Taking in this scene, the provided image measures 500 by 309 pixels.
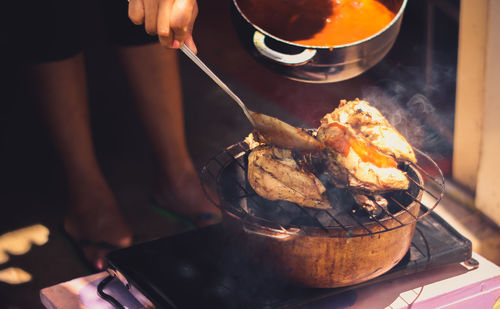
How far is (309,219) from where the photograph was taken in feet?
6.18

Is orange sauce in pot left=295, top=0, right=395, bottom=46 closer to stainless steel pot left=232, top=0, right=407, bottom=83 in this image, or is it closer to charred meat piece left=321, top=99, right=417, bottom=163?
stainless steel pot left=232, top=0, right=407, bottom=83

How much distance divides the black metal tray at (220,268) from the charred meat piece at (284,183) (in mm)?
279

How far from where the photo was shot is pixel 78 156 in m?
2.80

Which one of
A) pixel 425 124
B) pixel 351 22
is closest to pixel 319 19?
pixel 351 22

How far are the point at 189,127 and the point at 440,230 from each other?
2462 millimetres

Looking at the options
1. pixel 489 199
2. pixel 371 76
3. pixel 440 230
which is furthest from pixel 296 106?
pixel 440 230

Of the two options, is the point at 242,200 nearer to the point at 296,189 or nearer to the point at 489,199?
the point at 296,189

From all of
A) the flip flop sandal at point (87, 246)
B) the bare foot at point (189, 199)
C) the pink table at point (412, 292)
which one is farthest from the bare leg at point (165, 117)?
the pink table at point (412, 292)

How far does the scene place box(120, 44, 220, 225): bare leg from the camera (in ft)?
9.54

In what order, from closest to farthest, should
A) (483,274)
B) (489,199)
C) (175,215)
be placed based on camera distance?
(483,274), (489,199), (175,215)

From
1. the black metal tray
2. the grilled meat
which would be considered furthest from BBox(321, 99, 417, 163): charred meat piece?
the black metal tray

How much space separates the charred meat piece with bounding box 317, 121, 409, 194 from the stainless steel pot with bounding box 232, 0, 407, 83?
0.20 m

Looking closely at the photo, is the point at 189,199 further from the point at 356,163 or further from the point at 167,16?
the point at 167,16

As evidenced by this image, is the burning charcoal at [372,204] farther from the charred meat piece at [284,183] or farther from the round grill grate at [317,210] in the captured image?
the charred meat piece at [284,183]
